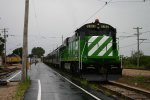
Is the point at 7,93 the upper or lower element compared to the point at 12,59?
lower

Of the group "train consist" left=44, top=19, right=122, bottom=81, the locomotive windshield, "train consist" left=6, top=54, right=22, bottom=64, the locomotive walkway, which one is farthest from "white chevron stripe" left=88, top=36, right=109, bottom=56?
"train consist" left=6, top=54, right=22, bottom=64

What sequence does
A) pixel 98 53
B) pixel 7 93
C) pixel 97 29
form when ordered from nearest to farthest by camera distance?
1. pixel 7 93
2. pixel 98 53
3. pixel 97 29

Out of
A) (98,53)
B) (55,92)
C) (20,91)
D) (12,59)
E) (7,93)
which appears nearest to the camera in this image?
(55,92)

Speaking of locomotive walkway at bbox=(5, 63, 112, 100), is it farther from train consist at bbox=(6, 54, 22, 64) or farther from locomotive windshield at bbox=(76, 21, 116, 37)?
train consist at bbox=(6, 54, 22, 64)

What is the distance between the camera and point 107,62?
23.0 metres

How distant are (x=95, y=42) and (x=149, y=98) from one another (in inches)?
351

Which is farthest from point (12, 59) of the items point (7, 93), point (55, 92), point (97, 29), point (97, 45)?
point (55, 92)

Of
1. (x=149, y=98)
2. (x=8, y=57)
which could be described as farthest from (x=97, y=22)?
(x=8, y=57)

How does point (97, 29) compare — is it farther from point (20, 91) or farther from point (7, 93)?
point (7, 93)

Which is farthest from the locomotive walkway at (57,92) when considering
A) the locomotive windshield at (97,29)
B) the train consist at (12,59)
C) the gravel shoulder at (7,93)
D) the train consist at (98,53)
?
the train consist at (12,59)

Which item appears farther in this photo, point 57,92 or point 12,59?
point 12,59

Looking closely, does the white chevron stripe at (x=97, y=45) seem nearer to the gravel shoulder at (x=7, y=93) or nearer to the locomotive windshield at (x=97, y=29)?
the locomotive windshield at (x=97, y=29)

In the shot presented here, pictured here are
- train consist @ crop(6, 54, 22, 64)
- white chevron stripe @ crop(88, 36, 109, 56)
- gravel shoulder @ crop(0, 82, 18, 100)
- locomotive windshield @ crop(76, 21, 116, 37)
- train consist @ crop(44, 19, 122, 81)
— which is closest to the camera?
gravel shoulder @ crop(0, 82, 18, 100)

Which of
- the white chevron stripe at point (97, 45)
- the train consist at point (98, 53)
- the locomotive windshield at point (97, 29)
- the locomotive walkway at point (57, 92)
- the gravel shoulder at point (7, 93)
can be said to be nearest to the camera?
the locomotive walkway at point (57, 92)
